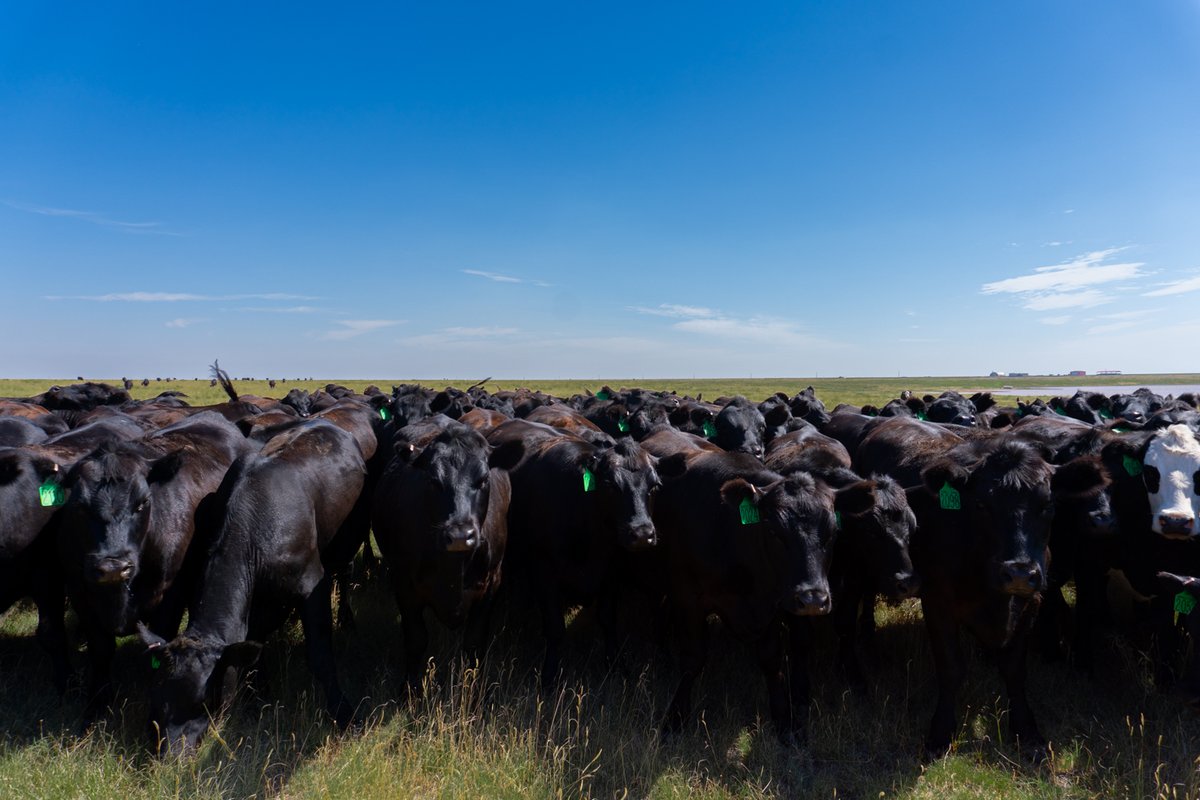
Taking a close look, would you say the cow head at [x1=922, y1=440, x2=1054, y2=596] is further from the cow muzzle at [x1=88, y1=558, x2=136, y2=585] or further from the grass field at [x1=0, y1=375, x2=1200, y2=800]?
the cow muzzle at [x1=88, y1=558, x2=136, y2=585]

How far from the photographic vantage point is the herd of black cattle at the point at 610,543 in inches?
196

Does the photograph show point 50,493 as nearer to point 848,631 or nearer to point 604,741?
point 604,741

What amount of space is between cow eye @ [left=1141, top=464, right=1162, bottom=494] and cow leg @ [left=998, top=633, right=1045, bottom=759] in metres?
2.00

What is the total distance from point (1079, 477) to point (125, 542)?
7170 mm

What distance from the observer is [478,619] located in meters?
6.61

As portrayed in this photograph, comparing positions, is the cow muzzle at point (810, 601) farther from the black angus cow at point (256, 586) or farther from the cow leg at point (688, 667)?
the black angus cow at point (256, 586)

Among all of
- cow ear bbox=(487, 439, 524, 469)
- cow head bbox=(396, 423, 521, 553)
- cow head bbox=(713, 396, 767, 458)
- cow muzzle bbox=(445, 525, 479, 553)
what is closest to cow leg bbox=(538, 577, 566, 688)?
cow head bbox=(396, 423, 521, 553)

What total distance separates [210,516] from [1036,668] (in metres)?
7.47

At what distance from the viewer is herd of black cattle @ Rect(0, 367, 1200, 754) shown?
16.3ft

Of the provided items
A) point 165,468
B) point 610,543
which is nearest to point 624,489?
point 610,543

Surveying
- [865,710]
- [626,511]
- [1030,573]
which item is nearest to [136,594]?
[626,511]

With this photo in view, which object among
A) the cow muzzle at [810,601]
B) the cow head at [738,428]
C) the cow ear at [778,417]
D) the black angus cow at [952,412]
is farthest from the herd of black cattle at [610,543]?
the black angus cow at [952,412]

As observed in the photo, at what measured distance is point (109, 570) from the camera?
4961 mm

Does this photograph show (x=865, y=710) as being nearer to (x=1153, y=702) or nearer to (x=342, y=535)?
(x=1153, y=702)
